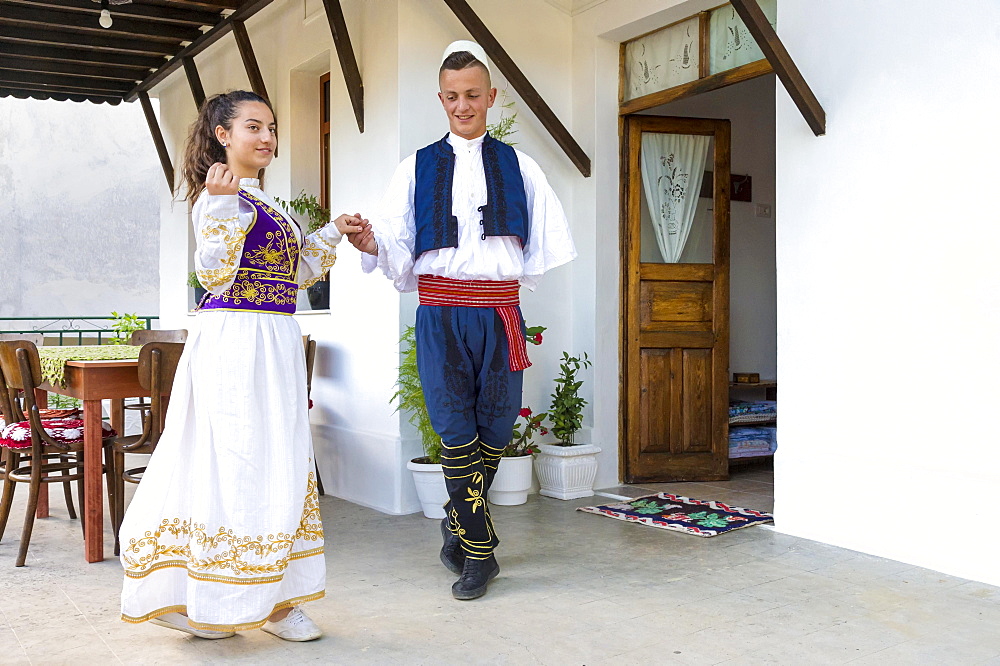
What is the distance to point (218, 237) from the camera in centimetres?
241

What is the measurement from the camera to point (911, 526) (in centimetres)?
353

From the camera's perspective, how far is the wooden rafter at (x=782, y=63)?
367 cm

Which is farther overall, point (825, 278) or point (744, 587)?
point (825, 278)

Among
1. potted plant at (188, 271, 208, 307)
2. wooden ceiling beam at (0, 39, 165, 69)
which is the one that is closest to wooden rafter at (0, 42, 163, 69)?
wooden ceiling beam at (0, 39, 165, 69)

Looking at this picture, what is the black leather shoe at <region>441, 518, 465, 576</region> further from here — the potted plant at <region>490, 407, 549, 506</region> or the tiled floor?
the potted plant at <region>490, 407, 549, 506</region>

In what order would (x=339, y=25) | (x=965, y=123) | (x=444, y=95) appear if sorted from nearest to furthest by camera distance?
(x=444, y=95), (x=965, y=123), (x=339, y=25)

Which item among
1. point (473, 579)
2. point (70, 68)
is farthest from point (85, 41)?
point (473, 579)

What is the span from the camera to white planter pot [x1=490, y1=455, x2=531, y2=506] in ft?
15.5

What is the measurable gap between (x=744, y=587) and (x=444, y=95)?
2.07 metres

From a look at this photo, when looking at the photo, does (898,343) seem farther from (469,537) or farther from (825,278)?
(469,537)

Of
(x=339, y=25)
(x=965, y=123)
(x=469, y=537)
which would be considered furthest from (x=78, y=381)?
(x=965, y=123)

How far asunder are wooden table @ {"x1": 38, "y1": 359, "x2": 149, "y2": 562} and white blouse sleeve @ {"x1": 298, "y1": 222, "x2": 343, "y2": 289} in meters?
1.46

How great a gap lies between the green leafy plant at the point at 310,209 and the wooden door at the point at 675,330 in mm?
1986

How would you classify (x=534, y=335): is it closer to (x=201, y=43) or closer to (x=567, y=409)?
(x=567, y=409)
